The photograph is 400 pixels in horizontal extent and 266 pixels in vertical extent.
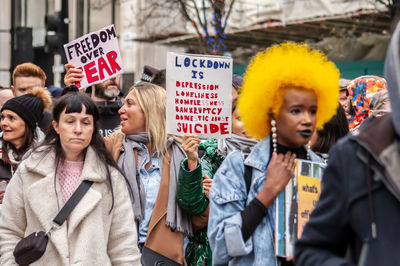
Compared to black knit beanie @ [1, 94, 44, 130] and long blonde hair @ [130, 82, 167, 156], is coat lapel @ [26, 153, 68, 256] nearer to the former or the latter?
long blonde hair @ [130, 82, 167, 156]

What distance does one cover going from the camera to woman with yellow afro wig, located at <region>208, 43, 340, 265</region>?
3566mm

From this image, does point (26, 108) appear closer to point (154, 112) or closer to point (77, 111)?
point (154, 112)

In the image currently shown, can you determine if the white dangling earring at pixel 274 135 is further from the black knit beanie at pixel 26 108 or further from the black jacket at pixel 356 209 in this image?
the black knit beanie at pixel 26 108

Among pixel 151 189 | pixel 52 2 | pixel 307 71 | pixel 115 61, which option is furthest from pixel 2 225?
pixel 52 2

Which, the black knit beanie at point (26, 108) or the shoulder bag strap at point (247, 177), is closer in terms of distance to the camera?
the shoulder bag strap at point (247, 177)

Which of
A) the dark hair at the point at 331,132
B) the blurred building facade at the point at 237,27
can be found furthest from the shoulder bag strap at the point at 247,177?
the blurred building facade at the point at 237,27

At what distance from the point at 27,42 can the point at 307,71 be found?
31.0ft

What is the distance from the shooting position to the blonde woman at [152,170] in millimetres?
5152

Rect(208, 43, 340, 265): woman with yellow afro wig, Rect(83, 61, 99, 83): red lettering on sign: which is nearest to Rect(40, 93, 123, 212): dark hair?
Rect(208, 43, 340, 265): woman with yellow afro wig

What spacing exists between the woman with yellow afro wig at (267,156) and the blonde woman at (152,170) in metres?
1.43

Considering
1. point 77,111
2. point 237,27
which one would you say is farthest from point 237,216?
point 237,27

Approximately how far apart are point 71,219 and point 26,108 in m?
2.23

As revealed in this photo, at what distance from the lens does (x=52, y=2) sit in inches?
866

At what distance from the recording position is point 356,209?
2256 millimetres
